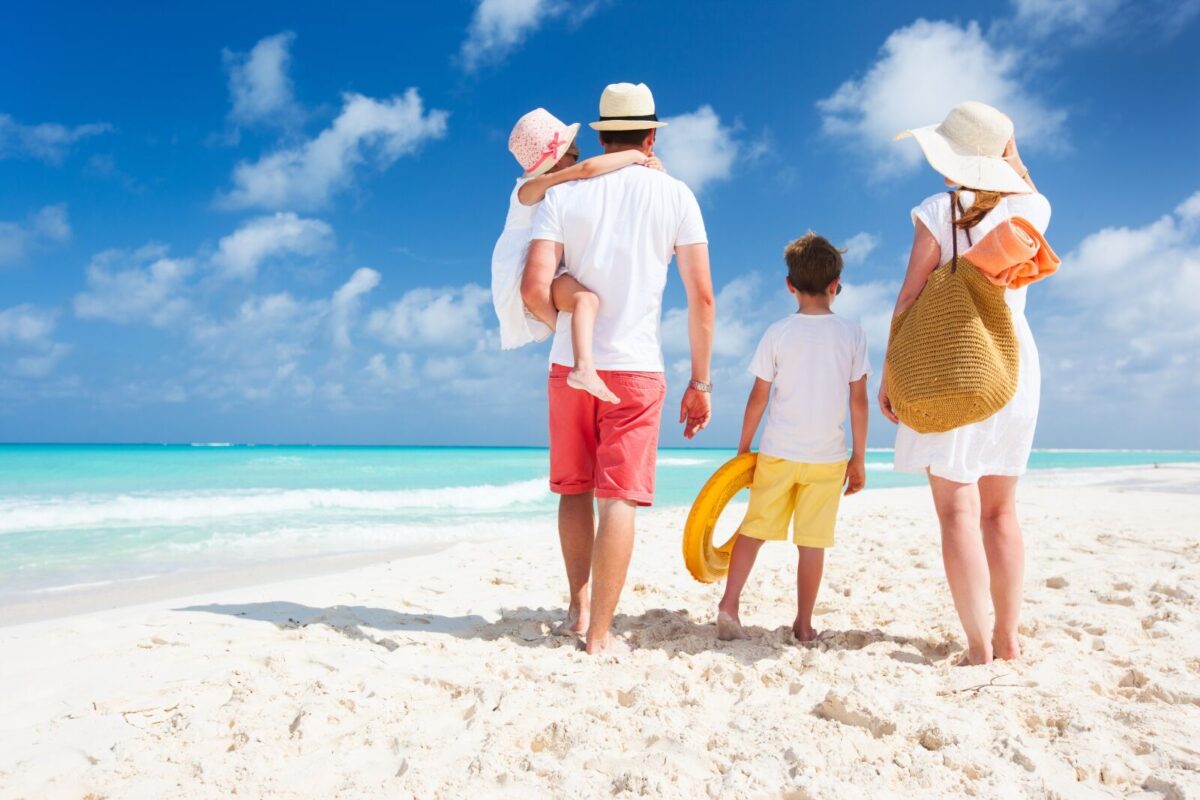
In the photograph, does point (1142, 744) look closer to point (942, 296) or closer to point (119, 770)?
point (942, 296)

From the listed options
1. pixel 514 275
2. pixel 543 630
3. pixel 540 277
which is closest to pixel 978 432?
pixel 540 277

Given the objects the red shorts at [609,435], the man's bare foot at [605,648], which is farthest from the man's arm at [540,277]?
the man's bare foot at [605,648]

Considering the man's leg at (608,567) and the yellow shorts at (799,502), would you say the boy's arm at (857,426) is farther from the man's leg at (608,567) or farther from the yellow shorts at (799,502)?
the man's leg at (608,567)

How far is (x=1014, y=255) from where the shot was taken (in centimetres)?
254

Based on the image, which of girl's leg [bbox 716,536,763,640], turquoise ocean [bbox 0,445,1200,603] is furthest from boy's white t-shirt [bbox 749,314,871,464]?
turquoise ocean [bbox 0,445,1200,603]

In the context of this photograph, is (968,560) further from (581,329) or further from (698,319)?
(581,329)

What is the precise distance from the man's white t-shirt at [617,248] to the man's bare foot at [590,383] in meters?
0.15

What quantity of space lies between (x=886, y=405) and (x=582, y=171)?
57.9 inches

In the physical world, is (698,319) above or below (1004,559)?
above

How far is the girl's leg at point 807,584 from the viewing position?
3270 mm

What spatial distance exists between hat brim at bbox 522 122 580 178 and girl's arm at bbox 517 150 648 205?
0.03 meters

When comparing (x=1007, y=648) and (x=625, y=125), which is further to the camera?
(x=625, y=125)

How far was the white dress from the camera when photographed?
2.69 meters

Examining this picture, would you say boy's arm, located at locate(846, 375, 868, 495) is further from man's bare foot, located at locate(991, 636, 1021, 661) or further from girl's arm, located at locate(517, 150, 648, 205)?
girl's arm, located at locate(517, 150, 648, 205)
